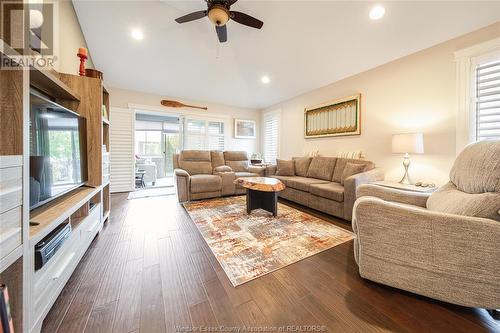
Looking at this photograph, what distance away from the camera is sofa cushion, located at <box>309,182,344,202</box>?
2619mm

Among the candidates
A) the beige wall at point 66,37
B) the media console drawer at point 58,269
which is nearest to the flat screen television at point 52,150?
the media console drawer at point 58,269

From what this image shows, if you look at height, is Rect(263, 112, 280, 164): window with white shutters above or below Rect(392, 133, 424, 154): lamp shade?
above

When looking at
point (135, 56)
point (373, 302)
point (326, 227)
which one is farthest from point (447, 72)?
point (135, 56)

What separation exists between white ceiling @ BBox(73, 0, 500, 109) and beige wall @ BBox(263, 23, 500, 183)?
15 cm

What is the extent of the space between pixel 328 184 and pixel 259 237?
64.4 inches

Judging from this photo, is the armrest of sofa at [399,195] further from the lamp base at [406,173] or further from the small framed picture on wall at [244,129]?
the small framed picture on wall at [244,129]

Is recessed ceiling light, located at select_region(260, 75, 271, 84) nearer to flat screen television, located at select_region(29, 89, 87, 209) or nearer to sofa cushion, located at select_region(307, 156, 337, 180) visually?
sofa cushion, located at select_region(307, 156, 337, 180)

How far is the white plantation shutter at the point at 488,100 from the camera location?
2.03 m

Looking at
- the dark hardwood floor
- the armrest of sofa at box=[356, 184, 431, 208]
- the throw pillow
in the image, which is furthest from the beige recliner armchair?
the throw pillow

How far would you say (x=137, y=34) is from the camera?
3.00 m

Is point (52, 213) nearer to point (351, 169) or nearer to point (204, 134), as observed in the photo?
point (351, 169)

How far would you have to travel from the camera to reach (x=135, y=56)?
346 centimetres

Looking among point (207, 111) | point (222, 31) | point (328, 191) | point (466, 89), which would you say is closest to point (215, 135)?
point (207, 111)

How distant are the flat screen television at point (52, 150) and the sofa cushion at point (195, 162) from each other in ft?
7.04
